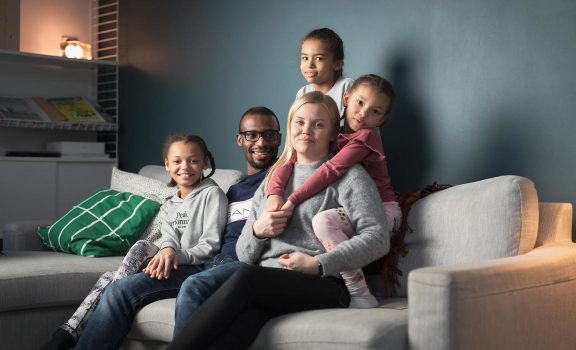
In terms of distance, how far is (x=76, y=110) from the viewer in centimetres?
456

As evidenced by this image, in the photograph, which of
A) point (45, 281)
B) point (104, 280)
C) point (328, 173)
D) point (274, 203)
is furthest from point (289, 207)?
point (45, 281)

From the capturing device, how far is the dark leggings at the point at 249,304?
1823mm

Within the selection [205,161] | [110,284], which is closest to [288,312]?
[110,284]

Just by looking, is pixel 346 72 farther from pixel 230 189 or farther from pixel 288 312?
pixel 288 312

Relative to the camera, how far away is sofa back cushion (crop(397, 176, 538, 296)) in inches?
79.9

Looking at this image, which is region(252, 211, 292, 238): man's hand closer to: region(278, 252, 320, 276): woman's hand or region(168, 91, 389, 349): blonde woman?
region(168, 91, 389, 349): blonde woman

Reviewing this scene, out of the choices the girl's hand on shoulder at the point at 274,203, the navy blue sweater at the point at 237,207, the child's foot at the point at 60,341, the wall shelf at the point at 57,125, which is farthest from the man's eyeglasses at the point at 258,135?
the wall shelf at the point at 57,125

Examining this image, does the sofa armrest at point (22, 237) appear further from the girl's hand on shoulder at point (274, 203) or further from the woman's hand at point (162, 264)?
the girl's hand on shoulder at point (274, 203)

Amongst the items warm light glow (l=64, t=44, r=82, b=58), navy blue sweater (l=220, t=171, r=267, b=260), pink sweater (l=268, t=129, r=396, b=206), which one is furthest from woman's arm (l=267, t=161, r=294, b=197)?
warm light glow (l=64, t=44, r=82, b=58)

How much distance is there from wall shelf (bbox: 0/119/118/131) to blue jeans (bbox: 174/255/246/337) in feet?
8.22

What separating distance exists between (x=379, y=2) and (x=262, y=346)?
161cm

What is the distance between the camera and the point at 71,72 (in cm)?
483

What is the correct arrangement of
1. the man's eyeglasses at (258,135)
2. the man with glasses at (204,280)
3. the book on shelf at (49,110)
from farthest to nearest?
the book on shelf at (49,110), the man's eyeglasses at (258,135), the man with glasses at (204,280)

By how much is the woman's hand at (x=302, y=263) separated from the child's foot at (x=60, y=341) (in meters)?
0.76
